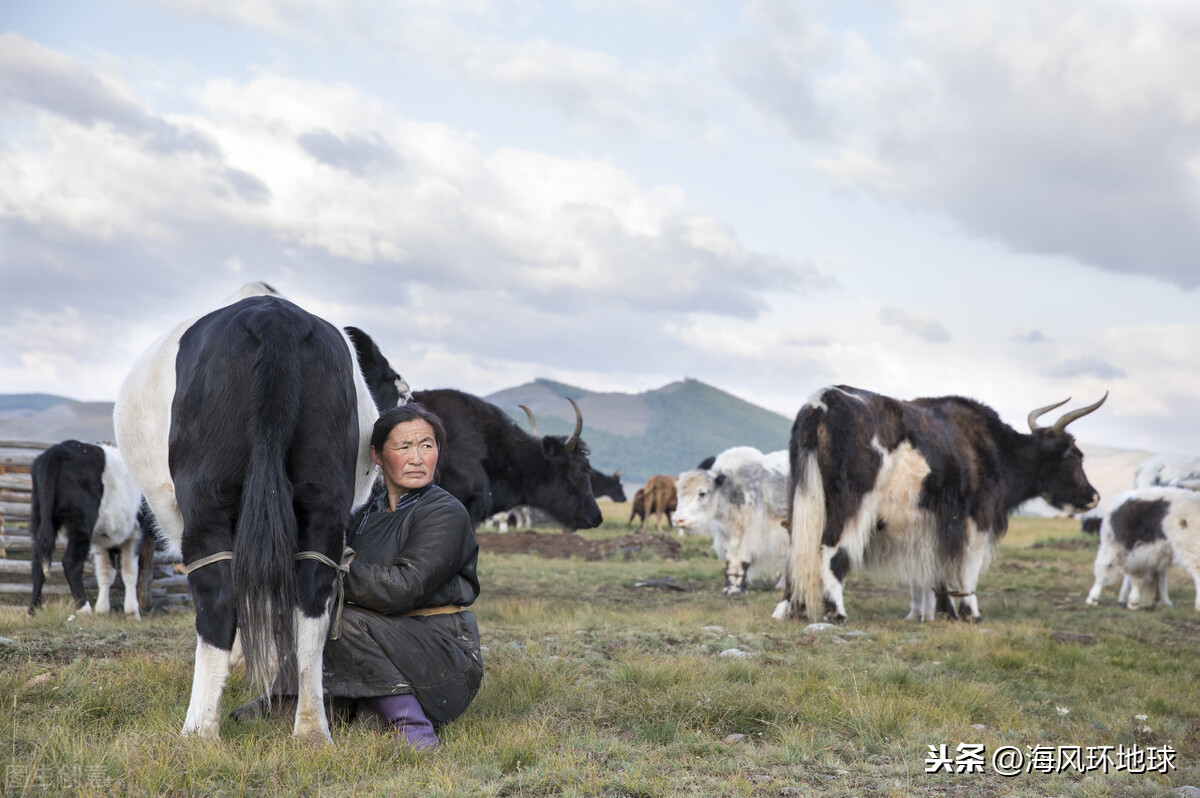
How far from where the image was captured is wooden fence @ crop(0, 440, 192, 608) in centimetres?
1023

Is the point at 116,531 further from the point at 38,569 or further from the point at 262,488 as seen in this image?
the point at 262,488

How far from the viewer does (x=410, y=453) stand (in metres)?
4.23

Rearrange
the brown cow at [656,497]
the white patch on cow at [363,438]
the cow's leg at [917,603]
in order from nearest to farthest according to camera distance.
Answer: the white patch on cow at [363,438] < the cow's leg at [917,603] < the brown cow at [656,497]

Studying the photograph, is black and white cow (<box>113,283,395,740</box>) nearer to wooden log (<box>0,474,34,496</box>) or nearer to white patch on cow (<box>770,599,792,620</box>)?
white patch on cow (<box>770,599,792,620</box>)

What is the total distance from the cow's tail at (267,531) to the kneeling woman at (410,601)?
15.2 inches

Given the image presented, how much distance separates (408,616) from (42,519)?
6719 millimetres

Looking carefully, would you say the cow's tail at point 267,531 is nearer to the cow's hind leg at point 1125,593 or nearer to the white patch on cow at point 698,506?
the white patch on cow at point 698,506

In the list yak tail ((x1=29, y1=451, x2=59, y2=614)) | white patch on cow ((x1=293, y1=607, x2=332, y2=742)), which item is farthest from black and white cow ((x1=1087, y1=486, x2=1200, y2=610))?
yak tail ((x1=29, y1=451, x2=59, y2=614))

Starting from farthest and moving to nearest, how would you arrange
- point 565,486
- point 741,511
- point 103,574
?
point 741,511 < point 565,486 < point 103,574

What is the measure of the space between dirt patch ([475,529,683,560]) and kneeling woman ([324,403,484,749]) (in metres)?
14.2

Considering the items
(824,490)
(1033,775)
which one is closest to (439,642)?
(1033,775)

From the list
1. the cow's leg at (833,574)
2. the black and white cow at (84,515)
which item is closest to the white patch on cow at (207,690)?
the black and white cow at (84,515)

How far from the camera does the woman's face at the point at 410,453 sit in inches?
167

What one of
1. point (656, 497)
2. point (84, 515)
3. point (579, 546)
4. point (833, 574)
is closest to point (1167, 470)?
point (656, 497)
